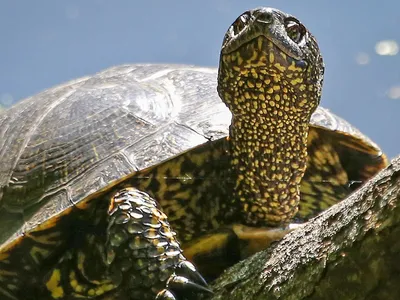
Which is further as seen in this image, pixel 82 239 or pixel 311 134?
pixel 311 134

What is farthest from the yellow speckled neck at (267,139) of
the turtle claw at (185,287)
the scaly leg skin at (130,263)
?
the turtle claw at (185,287)

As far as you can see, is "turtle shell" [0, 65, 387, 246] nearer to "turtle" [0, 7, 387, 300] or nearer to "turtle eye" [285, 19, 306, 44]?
"turtle" [0, 7, 387, 300]

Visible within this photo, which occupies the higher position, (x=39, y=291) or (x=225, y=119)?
(x=225, y=119)

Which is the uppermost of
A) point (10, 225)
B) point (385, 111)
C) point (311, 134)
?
point (311, 134)

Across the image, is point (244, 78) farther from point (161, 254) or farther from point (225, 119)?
point (161, 254)

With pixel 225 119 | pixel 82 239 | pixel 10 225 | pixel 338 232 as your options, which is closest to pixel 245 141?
pixel 225 119

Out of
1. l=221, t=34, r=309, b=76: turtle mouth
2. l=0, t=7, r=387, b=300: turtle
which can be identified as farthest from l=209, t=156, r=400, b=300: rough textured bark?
l=221, t=34, r=309, b=76: turtle mouth

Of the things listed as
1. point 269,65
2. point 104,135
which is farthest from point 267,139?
point 104,135
